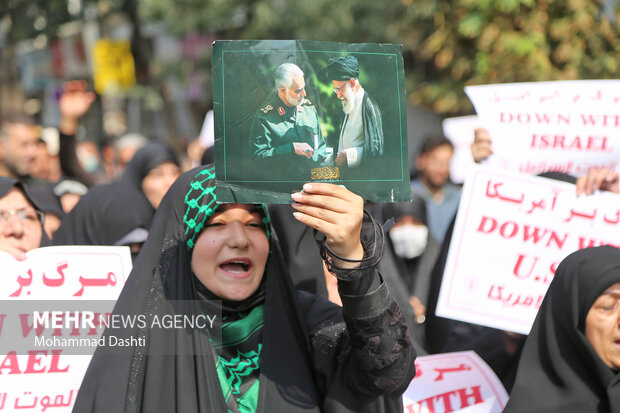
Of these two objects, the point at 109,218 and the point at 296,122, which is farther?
the point at 109,218

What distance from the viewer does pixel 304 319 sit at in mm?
2338

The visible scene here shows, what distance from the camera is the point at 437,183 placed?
6191mm

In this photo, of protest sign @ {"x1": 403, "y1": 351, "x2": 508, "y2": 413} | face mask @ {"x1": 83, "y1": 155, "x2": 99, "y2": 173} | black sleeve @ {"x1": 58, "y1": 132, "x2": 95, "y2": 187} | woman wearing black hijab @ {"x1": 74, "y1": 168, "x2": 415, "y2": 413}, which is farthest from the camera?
face mask @ {"x1": 83, "y1": 155, "x2": 99, "y2": 173}

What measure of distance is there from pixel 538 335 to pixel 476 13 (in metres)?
6.73

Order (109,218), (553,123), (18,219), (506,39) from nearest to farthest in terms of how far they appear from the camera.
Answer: (18,219)
(553,123)
(109,218)
(506,39)

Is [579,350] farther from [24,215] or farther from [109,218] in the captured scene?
[109,218]

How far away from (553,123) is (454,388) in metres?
1.37

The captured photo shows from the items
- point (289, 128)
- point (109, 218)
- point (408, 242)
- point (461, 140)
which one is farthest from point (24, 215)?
point (461, 140)

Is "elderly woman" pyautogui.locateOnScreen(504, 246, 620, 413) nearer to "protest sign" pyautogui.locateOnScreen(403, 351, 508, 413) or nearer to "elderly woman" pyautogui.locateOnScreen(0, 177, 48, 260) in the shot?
"protest sign" pyautogui.locateOnScreen(403, 351, 508, 413)

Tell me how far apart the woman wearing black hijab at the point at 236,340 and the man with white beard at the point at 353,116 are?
18cm

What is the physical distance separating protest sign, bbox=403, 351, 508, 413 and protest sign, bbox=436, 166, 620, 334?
14.2 inches

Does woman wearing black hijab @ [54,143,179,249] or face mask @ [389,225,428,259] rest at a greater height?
woman wearing black hijab @ [54,143,179,249]

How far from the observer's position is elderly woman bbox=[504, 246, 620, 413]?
2463 mm

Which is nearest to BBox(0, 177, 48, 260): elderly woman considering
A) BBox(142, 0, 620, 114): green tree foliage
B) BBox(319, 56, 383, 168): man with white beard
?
BBox(319, 56, 383, 168): man with white beard
